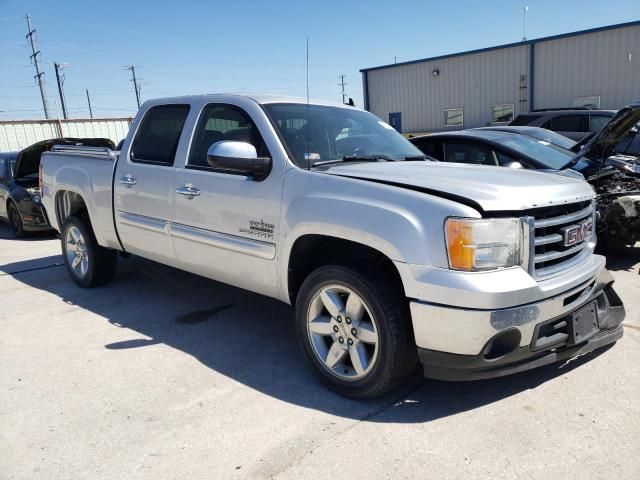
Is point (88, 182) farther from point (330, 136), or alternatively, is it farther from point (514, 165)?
point (514, 165)

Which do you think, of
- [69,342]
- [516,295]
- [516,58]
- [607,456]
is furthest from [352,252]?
[516,58]

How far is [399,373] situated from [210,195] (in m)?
1.89

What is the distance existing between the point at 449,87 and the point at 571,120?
10898mm

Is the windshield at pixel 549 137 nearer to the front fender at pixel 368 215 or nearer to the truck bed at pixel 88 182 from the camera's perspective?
the front fender at pixel 368 215

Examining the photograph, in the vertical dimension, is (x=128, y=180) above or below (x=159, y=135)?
below

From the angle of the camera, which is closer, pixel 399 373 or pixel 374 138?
pixel 399 373

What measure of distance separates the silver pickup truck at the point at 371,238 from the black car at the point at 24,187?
5.51 metres

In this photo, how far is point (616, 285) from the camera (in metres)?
5.18

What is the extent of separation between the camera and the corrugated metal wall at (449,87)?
64.8 ft

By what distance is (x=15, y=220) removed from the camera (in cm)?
951

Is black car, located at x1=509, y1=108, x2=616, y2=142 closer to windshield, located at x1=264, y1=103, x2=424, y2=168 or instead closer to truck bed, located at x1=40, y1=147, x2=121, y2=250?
windshield, located at x1=264, y1=103, x2=424, y2=168

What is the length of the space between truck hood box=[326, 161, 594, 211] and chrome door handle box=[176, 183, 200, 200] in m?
1.18

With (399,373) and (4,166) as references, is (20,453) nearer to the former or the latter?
(399,373)

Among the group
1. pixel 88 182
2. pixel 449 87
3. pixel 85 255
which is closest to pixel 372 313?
pixel 88 182
